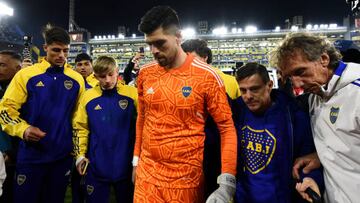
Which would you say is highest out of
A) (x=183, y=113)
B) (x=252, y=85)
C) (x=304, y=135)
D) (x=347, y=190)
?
(x=252, y=85)

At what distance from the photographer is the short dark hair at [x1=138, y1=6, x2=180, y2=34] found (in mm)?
1804

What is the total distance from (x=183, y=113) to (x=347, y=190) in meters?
0.96

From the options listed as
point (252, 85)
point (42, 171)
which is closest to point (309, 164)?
point (252, 85)

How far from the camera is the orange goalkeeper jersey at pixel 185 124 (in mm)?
1769

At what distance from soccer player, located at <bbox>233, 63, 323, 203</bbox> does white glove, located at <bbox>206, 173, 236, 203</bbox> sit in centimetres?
35

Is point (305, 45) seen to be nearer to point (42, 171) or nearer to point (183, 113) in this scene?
point (183, 113)

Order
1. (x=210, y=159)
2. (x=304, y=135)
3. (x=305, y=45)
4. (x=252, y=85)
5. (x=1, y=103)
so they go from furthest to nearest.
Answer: (x=1, y=103) < (x=210, y=159) < (x=252, y=85) < (x=304, y=135) < (x=305, y=45)

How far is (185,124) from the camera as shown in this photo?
5.83ft

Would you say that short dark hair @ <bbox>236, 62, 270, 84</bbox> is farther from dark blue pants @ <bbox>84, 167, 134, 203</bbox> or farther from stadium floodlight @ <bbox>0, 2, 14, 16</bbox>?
stadium floodlight @ <bbox>0, 2, 14, 16</bbox>

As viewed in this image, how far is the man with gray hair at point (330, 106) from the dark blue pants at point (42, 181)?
2.23 m

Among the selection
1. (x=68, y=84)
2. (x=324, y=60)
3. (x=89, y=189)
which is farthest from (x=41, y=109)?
(x=324, y=60)

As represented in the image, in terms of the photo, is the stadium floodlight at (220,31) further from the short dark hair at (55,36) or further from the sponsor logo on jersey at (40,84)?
the sponsor logo on jersey at (40,84)

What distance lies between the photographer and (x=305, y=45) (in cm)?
173

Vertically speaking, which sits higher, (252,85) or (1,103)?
(252,85)
